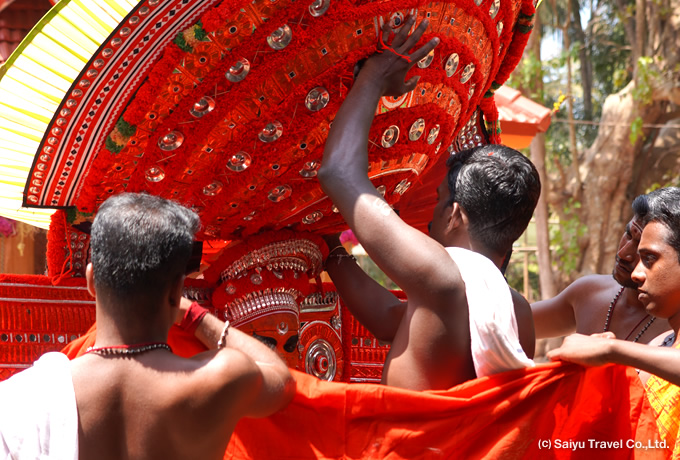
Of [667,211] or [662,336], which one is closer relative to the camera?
[667,211]

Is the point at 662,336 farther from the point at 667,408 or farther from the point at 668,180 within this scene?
the point at 668,180

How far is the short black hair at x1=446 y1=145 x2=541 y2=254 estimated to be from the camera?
1883 millimetres

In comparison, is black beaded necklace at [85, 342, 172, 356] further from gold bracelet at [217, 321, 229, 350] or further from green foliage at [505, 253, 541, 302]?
green foliage at [505, 253, 541, 302]

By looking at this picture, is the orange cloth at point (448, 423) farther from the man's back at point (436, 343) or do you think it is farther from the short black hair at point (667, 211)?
the short black hair at point (667, 211)

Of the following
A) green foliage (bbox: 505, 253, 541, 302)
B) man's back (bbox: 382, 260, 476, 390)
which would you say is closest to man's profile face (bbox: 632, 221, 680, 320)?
man's back (bbox: 382, 260, 476, 390)

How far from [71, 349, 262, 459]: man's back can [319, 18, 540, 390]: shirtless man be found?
0.46 m

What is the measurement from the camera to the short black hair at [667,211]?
6.71 ft

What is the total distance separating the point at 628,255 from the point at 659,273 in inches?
15.2

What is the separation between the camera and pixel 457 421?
173cm

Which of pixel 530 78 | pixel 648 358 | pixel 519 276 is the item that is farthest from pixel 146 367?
pixel 519 276

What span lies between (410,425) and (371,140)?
2.26 feet

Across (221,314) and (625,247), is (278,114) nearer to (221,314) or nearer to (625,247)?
(221,314)

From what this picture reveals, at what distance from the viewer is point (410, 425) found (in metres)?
1.72

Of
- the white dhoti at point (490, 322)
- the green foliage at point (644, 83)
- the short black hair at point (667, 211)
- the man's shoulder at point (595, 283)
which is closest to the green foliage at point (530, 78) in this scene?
the green foliage at point (644, 83)
